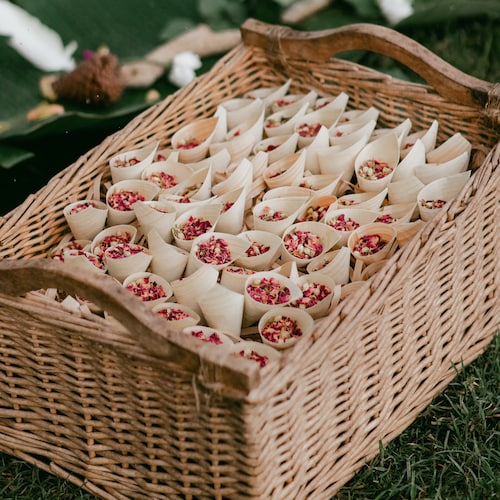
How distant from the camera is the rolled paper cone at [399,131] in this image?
6.82ft

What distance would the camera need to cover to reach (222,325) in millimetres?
1612

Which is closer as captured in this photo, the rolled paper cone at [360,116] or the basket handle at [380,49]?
the basket handle at [380,49]

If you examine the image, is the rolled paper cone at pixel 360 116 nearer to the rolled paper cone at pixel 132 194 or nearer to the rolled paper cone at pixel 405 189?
the rolled paper cone at pixel 405 189

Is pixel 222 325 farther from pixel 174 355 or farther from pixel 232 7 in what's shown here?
pixel 232 7

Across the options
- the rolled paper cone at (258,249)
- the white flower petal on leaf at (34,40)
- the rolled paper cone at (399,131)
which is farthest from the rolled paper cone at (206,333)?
the white flower petal on leaf at (34,40)

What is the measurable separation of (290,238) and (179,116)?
1.95ft

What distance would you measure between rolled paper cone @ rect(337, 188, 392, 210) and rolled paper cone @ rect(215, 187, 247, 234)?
226 mm

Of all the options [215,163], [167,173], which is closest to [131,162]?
[167,173]

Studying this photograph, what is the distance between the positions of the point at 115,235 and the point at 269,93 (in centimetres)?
71

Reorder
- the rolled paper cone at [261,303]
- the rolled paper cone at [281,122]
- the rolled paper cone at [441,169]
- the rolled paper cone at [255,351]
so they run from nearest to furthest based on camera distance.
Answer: the rolled paper cone at [255,351] < the rolled paper cone at [261,303] < the rolled paper cone at [441,169] < the rolled paper cone at [281,122]

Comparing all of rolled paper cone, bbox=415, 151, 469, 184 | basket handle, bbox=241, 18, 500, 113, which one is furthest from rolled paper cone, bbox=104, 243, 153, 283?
basket handle, bbox=241, 18, 500, 113

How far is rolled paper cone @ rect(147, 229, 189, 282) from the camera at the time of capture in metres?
1.74

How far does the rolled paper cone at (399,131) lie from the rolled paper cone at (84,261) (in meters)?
0.78

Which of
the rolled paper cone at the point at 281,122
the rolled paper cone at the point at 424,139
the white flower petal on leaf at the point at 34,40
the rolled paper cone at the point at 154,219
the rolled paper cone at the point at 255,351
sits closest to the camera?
the rolled paper cone at the point at 255,351
